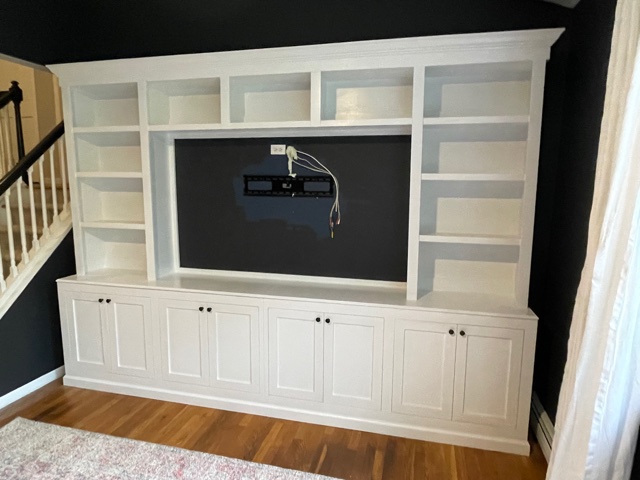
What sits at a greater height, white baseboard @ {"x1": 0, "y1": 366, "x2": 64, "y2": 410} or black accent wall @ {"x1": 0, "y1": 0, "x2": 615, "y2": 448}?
black accent wall @ {"x1": 0, "y1": 0, "x2": 615, "y2": 448}

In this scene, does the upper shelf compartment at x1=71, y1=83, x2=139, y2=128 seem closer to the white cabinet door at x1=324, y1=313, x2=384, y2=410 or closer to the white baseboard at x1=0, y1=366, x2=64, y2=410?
the white baseboard at x1=0, y1=366, x2=64, y2=410

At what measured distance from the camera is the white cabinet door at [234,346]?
2523mm

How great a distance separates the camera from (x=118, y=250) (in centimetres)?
319

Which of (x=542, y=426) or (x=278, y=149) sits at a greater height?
(x=278, y=149)

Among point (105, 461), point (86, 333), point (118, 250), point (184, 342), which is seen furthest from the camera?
point (118, 250)

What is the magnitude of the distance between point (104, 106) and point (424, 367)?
2.97 meters

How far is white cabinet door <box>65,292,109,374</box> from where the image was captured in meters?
2.81

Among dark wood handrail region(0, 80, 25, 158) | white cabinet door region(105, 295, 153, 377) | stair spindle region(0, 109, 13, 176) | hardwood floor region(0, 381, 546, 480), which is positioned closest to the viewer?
hardwood floor region(0, 381, 546, 480)

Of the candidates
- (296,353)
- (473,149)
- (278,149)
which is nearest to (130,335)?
(296,353)

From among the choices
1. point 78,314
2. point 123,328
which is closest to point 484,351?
point 123,328

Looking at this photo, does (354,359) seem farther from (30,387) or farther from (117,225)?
(30,387)

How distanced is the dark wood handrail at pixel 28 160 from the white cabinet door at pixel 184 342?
50.8 inches

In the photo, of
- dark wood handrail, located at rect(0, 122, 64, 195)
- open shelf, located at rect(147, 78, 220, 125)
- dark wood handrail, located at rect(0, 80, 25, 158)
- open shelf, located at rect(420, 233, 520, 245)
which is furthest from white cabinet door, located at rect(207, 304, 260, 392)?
dark wood handrail, located at rect(0, 80, 25, 158)

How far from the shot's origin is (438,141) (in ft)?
8.19
